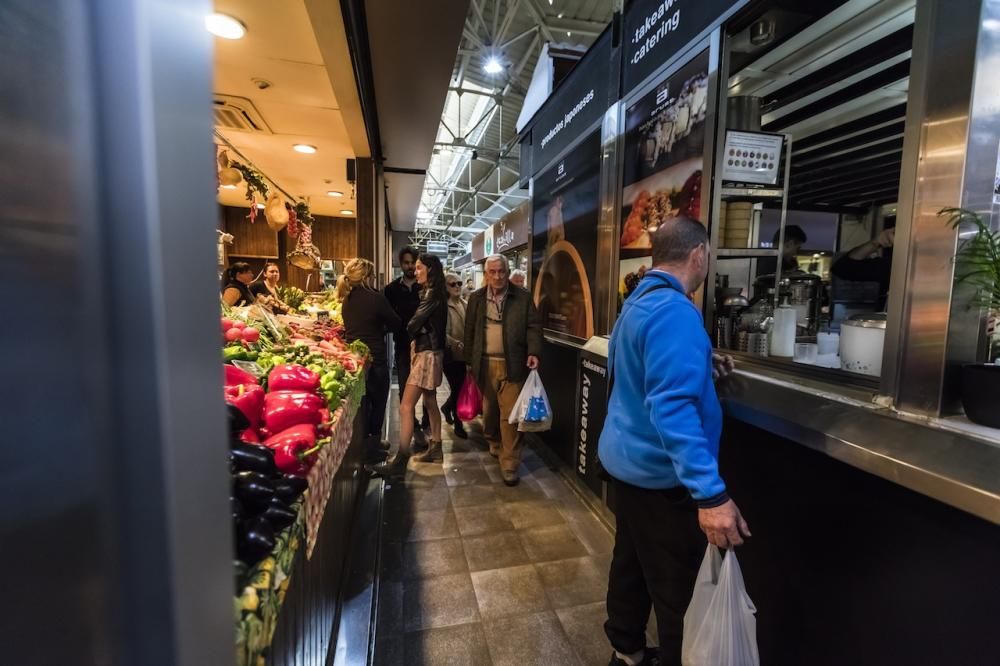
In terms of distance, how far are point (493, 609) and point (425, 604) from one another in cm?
34

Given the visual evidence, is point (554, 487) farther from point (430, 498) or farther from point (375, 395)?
point (375, 395)

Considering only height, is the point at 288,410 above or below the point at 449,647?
above

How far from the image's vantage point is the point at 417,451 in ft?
13.5

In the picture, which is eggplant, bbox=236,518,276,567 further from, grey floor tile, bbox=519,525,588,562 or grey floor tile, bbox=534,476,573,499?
grey floor tile, bbox=534,476,573,499

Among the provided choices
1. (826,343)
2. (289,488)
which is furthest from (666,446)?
(826,343)

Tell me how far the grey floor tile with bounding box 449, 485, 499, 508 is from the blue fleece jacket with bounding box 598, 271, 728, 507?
5.84ft

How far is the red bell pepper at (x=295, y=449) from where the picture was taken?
115 cm

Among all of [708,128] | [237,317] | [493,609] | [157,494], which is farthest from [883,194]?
[157,494]

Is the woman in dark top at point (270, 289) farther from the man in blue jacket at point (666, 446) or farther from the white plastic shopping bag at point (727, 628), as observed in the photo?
the white plastic shopping bag at point (727, 628)

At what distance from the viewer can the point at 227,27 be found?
2379mm

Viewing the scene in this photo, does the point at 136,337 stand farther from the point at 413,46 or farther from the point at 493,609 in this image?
the point at 413,46

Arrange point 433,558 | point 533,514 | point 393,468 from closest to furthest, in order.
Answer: point 433,558 → point 533,514 → point 393,468

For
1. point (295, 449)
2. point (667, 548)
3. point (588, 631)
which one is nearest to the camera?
point (295, 449)

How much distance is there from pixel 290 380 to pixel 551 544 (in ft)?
6.36
